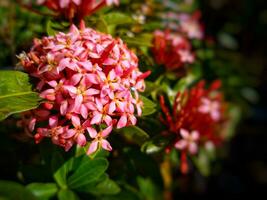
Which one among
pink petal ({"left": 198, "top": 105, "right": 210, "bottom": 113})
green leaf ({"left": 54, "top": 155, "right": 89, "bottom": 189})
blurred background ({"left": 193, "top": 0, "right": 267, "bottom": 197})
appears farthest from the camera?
blurred background ({"left": 193, "top": 0, "right": 267, "bottom": 197})

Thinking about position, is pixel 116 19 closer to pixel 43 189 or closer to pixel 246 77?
pixel 43 189

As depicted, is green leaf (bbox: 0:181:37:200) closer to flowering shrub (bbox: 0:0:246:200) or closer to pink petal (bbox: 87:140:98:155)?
flowering shrub (bbox: 0:0:246:200)

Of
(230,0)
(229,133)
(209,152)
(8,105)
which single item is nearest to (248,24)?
(230,0)

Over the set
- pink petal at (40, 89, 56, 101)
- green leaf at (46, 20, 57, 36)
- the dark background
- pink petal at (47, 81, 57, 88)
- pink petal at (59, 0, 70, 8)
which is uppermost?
pink petal at (59, 0, 70, 8)

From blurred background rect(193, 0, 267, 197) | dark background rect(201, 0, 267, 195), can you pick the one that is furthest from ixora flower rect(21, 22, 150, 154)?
dark background rect(201, 0, 267, 195)

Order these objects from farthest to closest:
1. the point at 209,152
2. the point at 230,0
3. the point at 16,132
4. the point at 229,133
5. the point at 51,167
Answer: the point at 230,0, the point at 229,133, the point at 209,152, the point at 16,132, the point at 51,167

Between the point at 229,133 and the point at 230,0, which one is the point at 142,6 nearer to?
the point at 229,133
